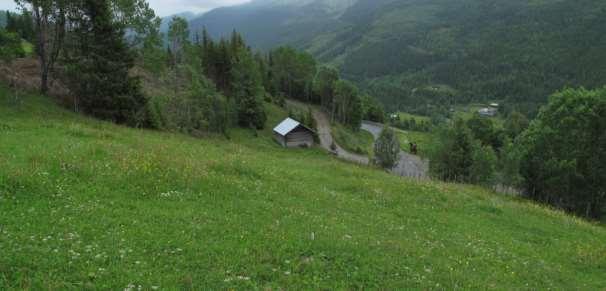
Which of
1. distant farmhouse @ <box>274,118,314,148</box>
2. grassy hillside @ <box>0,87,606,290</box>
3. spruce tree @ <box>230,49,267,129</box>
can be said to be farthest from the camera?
distant farmhouse @ <box>274,118,314,148</box>

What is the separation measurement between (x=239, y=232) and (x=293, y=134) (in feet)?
232

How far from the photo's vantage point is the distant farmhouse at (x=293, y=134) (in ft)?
270

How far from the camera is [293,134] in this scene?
8344 cm

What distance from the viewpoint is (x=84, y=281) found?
888 centimetres

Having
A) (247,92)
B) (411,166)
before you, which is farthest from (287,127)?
(411,166)

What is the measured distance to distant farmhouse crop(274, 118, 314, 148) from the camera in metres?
82.3

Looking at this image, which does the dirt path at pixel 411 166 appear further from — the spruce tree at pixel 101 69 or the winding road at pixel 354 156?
the spruce tree at pixel 101 69

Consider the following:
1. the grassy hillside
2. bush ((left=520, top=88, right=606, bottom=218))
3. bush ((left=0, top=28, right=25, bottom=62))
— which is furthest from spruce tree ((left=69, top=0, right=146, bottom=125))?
bush ((left=520, top=88, right=606, bottom=218))

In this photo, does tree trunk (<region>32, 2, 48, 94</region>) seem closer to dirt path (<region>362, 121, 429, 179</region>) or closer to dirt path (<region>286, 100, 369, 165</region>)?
dirt path (<region>286, 100, 369, 165</region>)

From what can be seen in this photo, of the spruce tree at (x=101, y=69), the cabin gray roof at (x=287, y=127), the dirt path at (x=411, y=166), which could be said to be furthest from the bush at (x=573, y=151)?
the spruce tree at (x=101, y=69)

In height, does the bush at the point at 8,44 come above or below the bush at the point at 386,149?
above

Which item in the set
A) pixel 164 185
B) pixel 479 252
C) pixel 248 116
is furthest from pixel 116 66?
pixel 248 116

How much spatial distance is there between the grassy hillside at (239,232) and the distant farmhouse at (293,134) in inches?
2289

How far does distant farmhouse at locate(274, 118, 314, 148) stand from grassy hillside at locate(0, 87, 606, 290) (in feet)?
191
